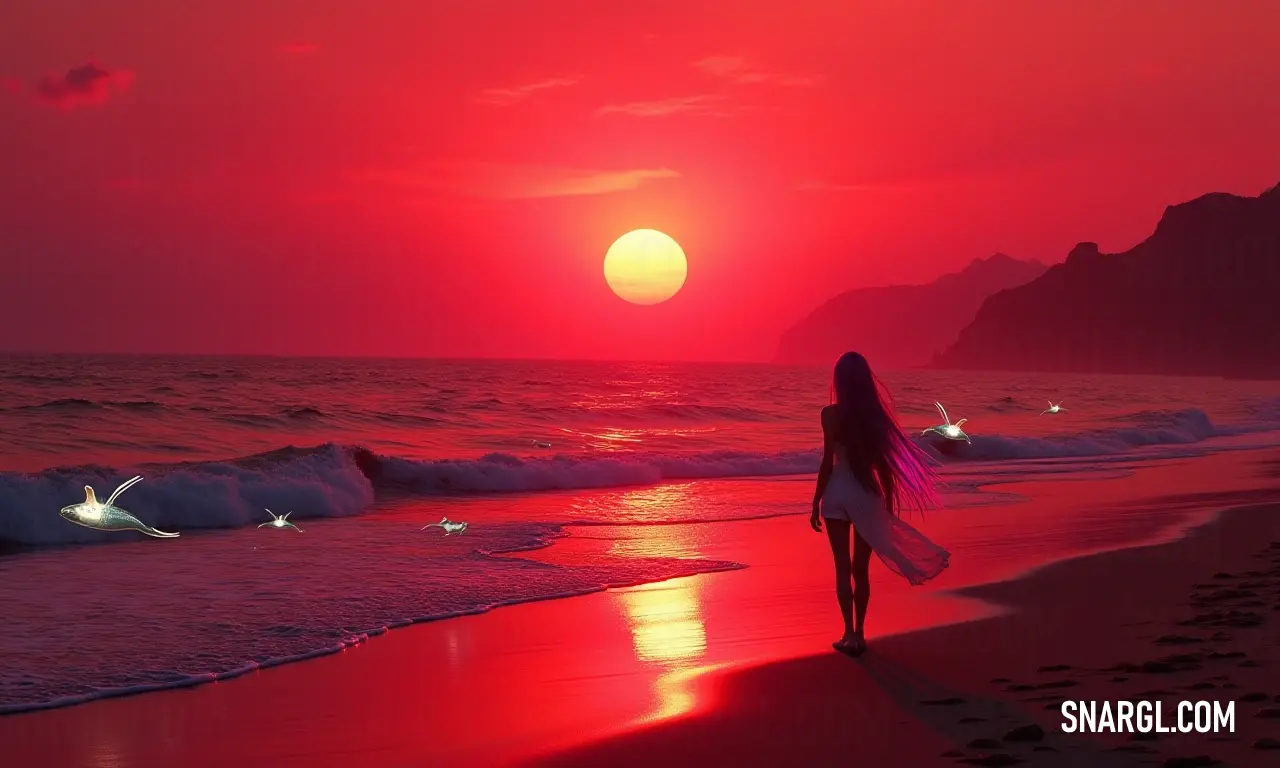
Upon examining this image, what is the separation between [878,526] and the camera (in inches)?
314

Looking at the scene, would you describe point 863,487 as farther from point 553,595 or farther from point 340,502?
point 340,502

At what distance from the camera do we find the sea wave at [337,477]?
16.1 m

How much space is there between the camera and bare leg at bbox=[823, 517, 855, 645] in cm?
802

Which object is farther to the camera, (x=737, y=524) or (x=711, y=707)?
(x=737, y=524)

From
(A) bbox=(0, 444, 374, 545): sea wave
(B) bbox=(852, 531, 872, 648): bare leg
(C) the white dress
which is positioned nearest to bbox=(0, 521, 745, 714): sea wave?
(A) bbox=(0, 444, 374, 545): sea wave

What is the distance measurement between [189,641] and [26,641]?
1171 mm

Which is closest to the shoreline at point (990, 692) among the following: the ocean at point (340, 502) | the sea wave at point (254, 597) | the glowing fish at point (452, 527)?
the sea wave at point (254, 597)

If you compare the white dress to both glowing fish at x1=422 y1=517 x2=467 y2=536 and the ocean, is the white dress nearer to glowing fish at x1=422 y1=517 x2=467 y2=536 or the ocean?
the ocean

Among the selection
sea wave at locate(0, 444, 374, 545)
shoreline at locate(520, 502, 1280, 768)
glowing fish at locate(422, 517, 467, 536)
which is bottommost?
shoreline at locate(520, 502, 1280, 768)

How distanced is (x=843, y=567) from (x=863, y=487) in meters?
0.58

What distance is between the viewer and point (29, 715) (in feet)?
22.1

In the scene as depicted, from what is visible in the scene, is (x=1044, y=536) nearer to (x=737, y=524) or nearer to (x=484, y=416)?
(x=737, y=524)

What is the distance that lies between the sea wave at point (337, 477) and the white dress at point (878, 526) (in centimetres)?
1094

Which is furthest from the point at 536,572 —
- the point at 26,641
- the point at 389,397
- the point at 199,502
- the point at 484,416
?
the point at 389,397
